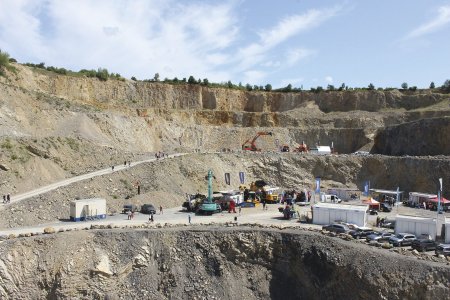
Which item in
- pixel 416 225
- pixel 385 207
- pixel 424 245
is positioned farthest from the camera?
pixel 385 207

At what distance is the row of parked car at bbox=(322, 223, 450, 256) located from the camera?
90.6ft

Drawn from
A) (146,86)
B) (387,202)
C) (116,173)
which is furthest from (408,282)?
(146,86)

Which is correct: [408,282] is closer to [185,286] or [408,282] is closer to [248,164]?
[185,286]

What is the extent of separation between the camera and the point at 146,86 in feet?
262

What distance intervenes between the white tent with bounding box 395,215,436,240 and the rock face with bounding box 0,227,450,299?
599cm

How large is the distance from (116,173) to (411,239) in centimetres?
2727

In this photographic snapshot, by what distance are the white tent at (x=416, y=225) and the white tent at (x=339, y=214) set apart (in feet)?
8.81

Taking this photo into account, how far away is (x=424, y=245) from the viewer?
28125 millimetres

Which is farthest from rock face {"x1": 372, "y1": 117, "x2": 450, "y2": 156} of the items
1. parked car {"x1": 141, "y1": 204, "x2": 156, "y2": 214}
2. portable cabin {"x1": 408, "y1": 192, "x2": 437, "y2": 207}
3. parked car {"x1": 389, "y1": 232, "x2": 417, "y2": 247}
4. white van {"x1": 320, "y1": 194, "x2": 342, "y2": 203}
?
parked car {"x1": 141, "y1": 204, "x2": 156, "y2": 214}

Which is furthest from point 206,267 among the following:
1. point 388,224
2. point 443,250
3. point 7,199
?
point 7,199

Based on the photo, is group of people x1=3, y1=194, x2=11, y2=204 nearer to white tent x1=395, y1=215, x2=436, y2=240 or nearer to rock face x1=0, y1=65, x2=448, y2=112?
white tent x1=395, y1=215, x2=436, y2=240

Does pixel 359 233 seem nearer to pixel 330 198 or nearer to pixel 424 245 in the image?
pixel 424 245

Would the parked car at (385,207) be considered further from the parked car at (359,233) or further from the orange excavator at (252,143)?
the orange excavator at (252,143)

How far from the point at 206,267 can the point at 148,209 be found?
10.6 m
